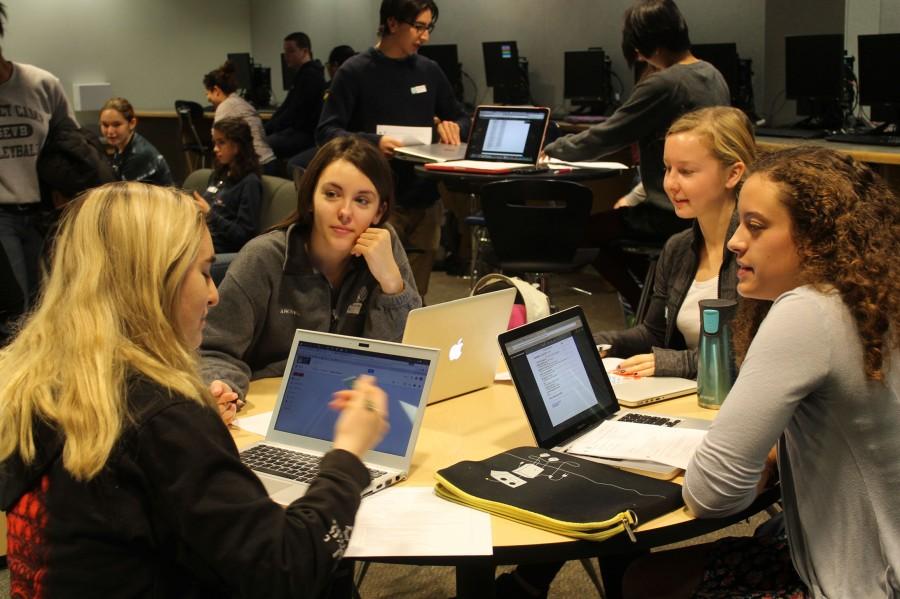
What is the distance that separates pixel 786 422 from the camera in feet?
5.14

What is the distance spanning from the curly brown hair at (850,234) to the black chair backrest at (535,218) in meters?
2.61

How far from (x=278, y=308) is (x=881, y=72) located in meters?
4.00

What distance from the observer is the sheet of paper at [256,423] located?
2.02 m

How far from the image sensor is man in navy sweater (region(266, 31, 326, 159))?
24.7 ft

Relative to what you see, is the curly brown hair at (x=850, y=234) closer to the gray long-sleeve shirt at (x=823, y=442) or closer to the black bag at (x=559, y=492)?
the gray long-sleeve shirt at (x=823, y=442)

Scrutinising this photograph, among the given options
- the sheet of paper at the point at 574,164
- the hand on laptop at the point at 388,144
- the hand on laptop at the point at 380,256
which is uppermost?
the hand on laptop at the point at 388,144

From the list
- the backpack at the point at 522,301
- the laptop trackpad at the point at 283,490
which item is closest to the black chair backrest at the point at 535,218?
the backpack at the point at 522,301

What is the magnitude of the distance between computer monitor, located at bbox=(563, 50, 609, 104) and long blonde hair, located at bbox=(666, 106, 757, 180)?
205 inches

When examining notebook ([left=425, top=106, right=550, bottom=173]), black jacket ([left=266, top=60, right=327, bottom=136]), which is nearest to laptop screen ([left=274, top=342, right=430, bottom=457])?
notebook ([left=425, top=106, right=550, bottom=173])

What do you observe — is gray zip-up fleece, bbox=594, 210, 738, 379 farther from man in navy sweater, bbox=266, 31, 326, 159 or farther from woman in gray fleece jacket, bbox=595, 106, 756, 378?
man in navy sweater, bbox=266, 31, 326, 159

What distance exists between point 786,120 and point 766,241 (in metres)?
5.56

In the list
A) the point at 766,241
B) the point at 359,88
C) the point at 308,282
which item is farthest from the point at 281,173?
the point at 766,241

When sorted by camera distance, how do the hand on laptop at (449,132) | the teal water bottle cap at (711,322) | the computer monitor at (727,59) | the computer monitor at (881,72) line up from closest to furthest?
the teal water bottle cap at (711,322), the hand on laptop at (449,132), the computer monitor at (881,72), the computer monitor at (727,59)

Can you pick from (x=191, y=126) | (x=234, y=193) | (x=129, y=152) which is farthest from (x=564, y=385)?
(x=191, y=126)
